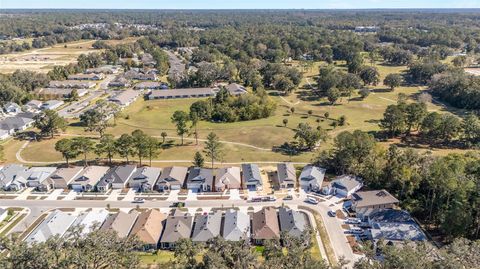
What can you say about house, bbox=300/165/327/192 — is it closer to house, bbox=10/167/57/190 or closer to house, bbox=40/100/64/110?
house, bbox=10/167/57/190

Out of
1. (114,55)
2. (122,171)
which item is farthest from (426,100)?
(114,55)

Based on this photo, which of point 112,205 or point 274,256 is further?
point 112,205

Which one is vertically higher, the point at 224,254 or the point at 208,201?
the point at 224,254

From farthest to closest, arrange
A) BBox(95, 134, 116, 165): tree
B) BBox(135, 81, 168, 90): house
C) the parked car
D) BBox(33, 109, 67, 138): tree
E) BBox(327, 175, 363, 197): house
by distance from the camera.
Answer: BBox(135, 81, 168, 90): house
BBox(33, 109, 67, 138): tree
BBox(95, 134, 116, 165): tree
BBox(327, 175, 363, 197): house
the parked car

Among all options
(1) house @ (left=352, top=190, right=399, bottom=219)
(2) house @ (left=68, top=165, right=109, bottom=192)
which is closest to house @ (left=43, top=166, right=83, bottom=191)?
(2) house @ (left=68, top=165, right=109, bottom=192)

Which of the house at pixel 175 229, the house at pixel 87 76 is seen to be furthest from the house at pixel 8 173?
the house at pixel 87 76

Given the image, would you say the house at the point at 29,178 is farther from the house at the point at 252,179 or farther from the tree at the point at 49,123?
the house at the point at 252,179

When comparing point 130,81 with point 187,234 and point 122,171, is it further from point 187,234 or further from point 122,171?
point 187,234
